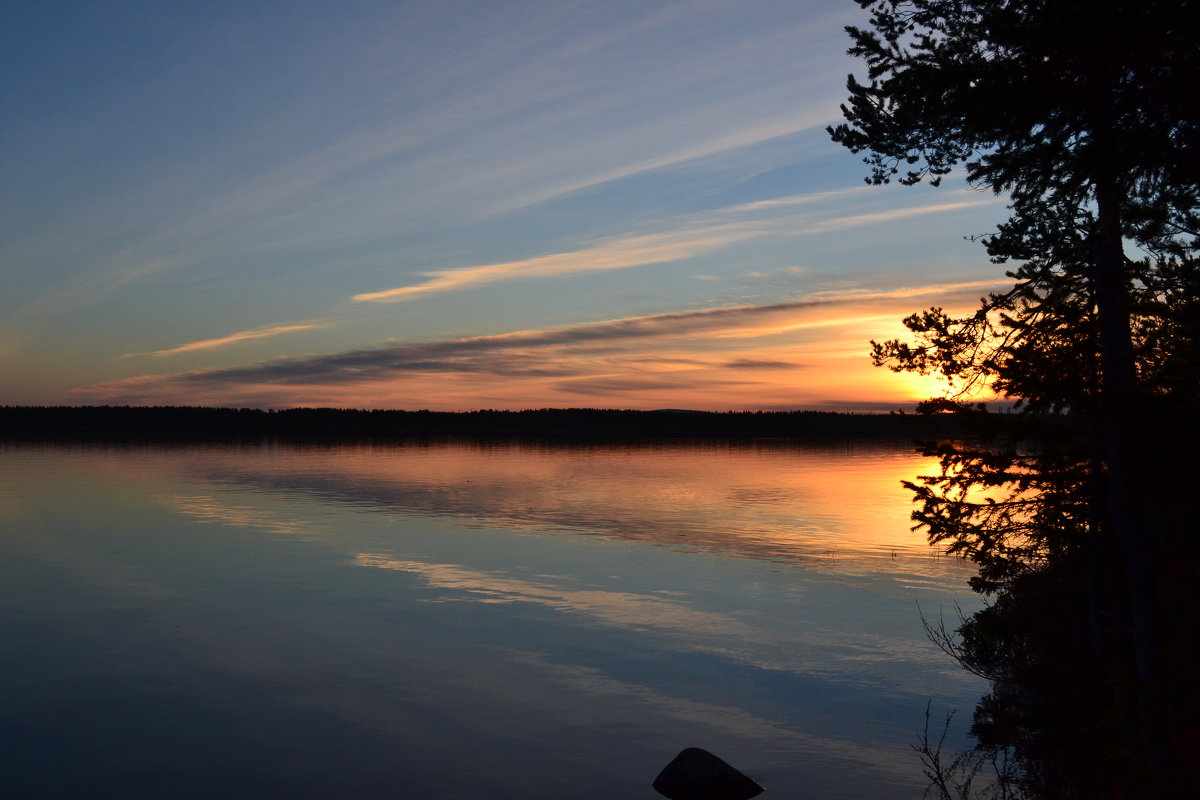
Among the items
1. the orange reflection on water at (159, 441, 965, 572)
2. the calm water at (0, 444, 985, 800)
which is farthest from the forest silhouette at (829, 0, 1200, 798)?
the orange reflection on water at (159, 441, 965, 572)

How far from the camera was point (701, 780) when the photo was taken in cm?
1630

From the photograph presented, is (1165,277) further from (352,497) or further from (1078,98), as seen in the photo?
(352,497)

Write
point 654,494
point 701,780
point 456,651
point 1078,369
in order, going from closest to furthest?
point 701,780 → point 1078,369 → point 456,651 → point 654,494

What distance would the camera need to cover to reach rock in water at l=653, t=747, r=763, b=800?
16.2 metres

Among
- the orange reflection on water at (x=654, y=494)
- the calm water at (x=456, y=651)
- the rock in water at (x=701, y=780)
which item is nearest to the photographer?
the rock in water at (x=701, y=780)

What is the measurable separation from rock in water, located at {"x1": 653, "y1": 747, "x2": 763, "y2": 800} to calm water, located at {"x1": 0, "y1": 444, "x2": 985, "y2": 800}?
0.52 m

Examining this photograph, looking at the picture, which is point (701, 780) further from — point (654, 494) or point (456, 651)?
point (654, 494)

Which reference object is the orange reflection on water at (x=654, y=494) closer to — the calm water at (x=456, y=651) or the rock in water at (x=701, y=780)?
the calm water at (x=456, y=651)

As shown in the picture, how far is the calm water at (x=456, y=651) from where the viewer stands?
1816 cm

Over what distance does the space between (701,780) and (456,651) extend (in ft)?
39.8

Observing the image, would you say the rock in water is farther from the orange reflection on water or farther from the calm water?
the orange reflection on water

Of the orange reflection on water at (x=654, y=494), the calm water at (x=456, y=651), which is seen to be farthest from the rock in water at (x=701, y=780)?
the orange reflection on water at (x=654, y=494)

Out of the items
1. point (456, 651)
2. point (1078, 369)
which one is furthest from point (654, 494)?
point (1078, 369)

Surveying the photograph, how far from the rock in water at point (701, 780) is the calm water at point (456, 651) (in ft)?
1.70
